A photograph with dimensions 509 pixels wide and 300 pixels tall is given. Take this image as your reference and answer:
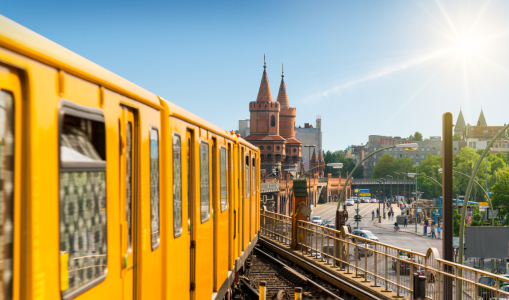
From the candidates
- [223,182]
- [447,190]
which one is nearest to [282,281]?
[447,190]

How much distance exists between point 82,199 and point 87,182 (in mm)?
110

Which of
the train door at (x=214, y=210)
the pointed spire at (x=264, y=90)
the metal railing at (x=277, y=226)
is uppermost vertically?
the pointed spire at (x=264, y=90)

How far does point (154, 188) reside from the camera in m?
4.46

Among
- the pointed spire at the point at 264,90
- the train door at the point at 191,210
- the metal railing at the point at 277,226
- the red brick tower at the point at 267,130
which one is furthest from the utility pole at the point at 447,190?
the pointed spire at the point at 264,90

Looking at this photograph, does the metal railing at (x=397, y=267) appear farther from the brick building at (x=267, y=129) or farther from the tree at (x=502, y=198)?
the brick building at (x=267, y=129)

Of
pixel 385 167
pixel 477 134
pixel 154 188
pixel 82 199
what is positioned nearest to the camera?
pixel 82 199

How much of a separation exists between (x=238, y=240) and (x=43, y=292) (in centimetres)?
853

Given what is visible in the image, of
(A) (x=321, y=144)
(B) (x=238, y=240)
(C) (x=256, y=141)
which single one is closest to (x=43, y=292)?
(B) (x=238, y=240)

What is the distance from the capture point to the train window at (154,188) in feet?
14.2

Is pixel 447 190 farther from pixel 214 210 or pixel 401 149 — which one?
pixel 401 149

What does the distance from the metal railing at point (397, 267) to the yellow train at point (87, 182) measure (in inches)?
186

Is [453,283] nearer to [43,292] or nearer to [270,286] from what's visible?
[270,286]

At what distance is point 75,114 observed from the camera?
2791 millimetres

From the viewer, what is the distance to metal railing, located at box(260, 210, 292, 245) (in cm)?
1886
